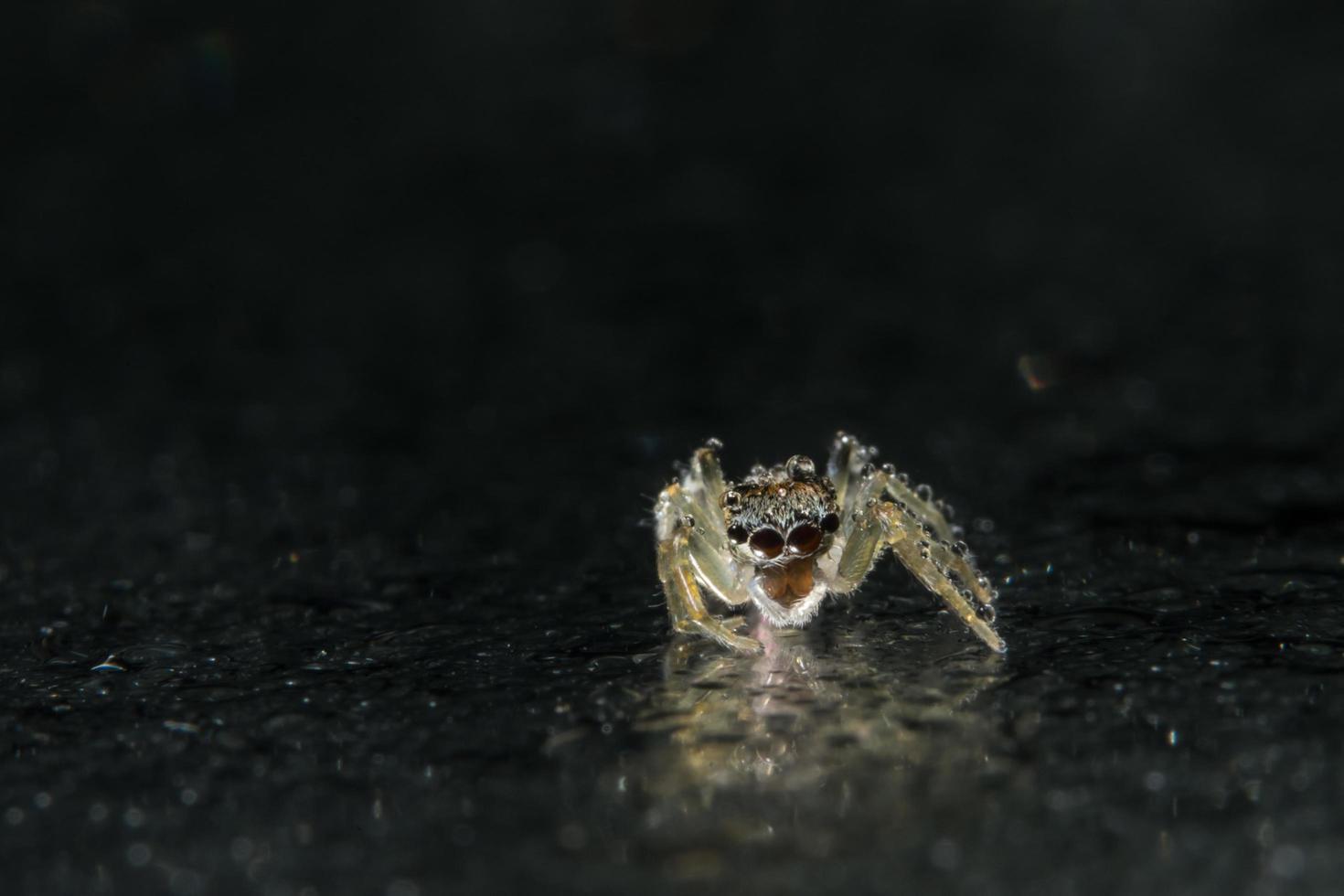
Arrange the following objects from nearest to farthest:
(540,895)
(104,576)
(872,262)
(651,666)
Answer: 1. (540,895)
2. (651,666)
3. (104,576)
4. (872,262)

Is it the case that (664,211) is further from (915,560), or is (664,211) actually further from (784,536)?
(915,560)

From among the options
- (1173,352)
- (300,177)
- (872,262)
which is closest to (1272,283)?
(1173,352)

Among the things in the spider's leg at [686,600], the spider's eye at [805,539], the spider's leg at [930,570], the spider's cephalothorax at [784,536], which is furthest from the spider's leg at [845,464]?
the spider's leg at [686,600]

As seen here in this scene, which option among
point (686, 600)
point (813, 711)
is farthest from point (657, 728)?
point (686, 600)

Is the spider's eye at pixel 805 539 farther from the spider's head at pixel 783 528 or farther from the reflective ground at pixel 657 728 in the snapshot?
the reflective ground at pixel 657 728

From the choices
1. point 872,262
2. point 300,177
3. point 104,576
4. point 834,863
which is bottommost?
point 834,863

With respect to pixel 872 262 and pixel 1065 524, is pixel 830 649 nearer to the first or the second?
pixel 1065 524

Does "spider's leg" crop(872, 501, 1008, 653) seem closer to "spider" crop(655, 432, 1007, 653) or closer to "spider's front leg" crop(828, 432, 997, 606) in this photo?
"spider" crop(655, 432, 1007, 653)

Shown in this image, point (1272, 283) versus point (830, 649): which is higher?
point (1272, 283)
